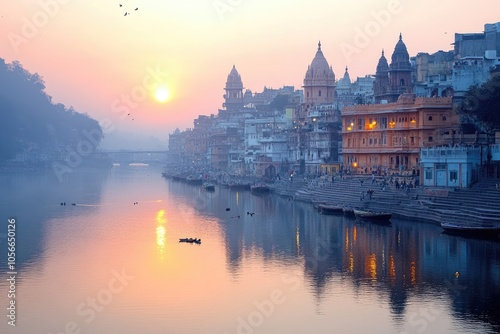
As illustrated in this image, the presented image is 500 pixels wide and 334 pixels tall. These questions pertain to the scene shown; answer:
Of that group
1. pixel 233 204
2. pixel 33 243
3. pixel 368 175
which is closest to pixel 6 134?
pixel 233 204

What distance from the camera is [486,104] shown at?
1676 inches

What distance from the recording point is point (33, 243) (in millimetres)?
36062

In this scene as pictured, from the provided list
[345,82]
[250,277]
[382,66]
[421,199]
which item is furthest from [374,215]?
[345,82]

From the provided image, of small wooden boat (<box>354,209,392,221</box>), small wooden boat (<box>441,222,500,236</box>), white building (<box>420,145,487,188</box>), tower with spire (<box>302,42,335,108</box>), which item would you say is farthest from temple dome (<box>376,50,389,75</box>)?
small wooden boat (<box>441,222,500,236</box>)

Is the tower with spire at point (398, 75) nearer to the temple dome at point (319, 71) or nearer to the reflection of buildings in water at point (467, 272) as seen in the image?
the temple dome at point (319, 71)

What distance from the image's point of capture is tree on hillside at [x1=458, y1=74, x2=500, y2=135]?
1652 inches

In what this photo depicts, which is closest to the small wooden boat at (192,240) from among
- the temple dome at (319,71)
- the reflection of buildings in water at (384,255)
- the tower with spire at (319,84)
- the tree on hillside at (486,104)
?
the reflection of buildings in water at (384,255)

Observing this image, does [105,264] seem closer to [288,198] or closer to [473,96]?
[473,96]

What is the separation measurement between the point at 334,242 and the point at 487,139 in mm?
13838

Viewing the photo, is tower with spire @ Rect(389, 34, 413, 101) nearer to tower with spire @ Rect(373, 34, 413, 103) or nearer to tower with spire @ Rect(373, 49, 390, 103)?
tower with spire @ Rect(373, 34, 413, 103)

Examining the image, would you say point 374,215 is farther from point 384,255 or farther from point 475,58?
point 475,58

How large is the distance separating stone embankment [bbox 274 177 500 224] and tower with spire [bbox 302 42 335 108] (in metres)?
26.8
